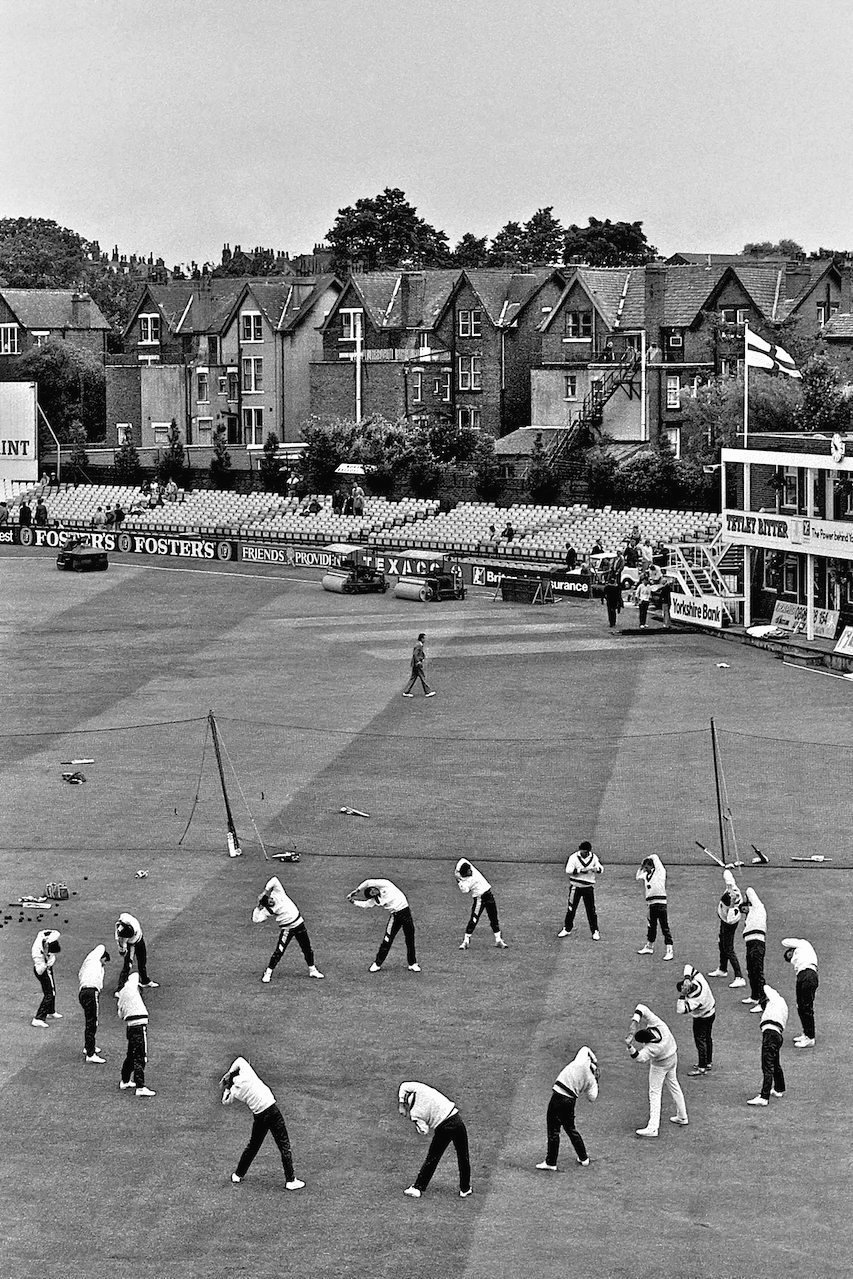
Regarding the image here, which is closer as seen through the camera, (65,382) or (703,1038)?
(703,1038)

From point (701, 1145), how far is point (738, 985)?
521 centimetres

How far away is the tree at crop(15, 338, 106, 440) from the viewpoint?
409ft

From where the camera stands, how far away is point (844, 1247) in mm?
18062

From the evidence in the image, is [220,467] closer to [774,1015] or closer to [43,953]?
[43,953]

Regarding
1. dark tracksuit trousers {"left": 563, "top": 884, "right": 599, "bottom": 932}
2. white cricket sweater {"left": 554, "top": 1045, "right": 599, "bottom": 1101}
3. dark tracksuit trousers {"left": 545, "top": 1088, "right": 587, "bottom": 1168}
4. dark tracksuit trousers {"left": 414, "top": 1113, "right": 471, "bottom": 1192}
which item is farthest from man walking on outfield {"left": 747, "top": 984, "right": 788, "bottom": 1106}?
dark tracksuit trousers {"left": 563, "top": 884, "right": 599, "bottom": 932}

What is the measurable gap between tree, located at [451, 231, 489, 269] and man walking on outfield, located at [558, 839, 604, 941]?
15421cm

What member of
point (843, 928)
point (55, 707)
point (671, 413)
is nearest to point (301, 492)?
point (671, 413)

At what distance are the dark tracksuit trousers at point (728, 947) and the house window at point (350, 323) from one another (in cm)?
8520

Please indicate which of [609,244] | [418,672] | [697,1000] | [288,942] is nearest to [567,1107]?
[697,1000]

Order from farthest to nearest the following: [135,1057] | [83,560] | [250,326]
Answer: [250,326]
[83,560]
[135,1057]

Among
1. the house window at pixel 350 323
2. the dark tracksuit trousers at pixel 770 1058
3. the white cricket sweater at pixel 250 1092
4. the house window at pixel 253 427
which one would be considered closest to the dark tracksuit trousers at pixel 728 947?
the dark tracksuit trousers at pixel 770 1058

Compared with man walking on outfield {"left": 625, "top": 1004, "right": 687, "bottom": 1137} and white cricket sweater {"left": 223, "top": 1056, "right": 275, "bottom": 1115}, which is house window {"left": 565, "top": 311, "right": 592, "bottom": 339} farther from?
white cricket sweater {"left": 223, "top": 1056, "right": 275, "bottom": 1115}

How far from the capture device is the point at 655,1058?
20.6m

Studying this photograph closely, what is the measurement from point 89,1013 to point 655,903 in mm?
8211
